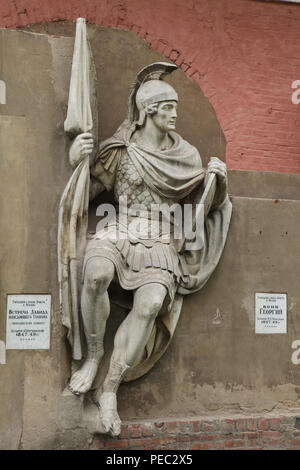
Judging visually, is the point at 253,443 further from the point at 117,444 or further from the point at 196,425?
the point at 117,444

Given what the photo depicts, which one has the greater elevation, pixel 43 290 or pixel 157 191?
pixel 157 191

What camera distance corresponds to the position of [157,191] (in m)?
5.28

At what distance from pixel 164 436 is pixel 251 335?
105 cm

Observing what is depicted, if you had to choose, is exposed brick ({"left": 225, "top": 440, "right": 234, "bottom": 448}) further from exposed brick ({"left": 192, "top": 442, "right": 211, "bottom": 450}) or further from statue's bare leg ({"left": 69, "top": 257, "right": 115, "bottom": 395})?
statue's bare leg ({"left": 69, "top": 257, "right": 115, "bottom": 395})

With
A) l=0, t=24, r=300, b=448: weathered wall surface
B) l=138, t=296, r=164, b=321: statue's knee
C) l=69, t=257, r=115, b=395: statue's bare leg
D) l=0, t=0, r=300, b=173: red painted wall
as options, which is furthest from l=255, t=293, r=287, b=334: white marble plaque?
l=0, t=0, r=300, b=173: red painted wall

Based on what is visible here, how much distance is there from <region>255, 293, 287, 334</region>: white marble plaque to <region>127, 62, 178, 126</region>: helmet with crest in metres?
1.69

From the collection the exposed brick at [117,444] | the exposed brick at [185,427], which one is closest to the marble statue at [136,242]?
the exposed brick at [117,444]

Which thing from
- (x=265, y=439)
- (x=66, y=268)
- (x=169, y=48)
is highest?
(x=169, y=48)

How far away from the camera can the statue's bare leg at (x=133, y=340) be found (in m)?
4.89

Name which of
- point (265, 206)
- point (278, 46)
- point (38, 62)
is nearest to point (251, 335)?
point (265, 206)

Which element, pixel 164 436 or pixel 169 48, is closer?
pixel 164 436

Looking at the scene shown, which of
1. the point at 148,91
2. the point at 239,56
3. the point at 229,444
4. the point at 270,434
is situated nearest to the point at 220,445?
the point at 229,444

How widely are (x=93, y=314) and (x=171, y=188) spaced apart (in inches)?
44.2

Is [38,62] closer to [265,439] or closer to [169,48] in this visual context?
[169,48]
